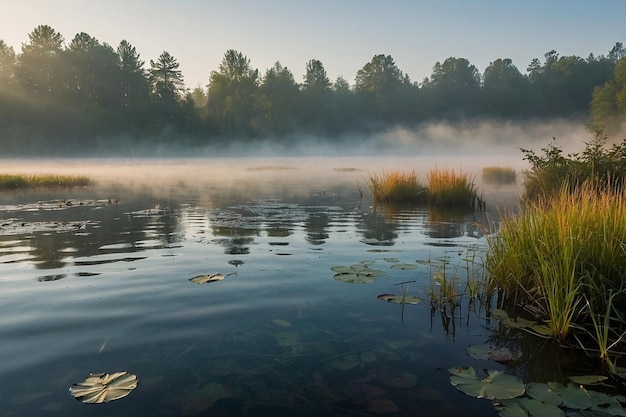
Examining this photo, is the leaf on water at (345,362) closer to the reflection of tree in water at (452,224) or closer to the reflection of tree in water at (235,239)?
the reflection of tree in water at (235,239)

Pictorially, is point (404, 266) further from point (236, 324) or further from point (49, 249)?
point (49, 249)

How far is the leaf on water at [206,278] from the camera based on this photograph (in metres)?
8.45

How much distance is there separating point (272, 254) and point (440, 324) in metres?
5.47

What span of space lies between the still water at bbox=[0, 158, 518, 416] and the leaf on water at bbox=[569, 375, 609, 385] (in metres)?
0.67

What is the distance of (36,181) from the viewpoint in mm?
31156

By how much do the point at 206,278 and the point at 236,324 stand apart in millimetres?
2476

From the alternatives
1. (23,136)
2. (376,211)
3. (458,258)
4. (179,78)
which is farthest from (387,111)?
(458,258)

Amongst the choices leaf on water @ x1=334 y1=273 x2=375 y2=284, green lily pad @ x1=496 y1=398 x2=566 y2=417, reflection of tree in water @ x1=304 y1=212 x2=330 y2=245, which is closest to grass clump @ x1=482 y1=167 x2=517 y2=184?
reflection of tree in water @ x1=304 y1=212 x2=330 y2=245

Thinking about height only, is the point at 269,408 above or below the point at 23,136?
below

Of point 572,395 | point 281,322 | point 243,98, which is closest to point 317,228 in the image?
point 281,322

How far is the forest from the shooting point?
84.8 metres

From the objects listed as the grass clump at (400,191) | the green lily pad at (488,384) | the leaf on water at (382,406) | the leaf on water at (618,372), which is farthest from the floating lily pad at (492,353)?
the grass clump at (400,191)

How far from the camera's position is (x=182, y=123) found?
A: 101 meters

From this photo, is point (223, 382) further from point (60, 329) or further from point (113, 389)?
point (60, 329)
